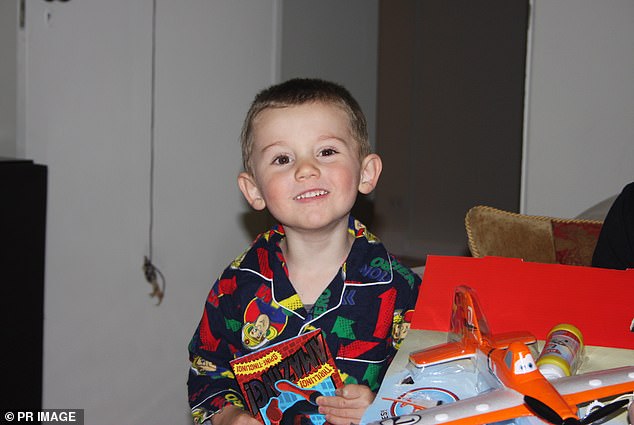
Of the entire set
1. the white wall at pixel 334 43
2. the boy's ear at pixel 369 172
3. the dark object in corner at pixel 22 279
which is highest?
the white wall at pixel 334 43

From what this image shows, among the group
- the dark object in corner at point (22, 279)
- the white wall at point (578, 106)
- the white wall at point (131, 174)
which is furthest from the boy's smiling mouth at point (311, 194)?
the white wall at point (578, 106)

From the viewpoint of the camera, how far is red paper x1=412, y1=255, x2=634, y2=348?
830 millimetres

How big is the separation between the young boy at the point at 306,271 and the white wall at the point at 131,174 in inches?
39.3

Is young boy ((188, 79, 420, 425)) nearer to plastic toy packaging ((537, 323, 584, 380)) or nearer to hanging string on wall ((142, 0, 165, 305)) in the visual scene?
plastic toy packaging ((537, 323, 584, 380))

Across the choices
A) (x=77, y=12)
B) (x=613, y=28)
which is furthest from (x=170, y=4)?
(x=613, y=28)

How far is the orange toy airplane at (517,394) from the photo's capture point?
585 mm

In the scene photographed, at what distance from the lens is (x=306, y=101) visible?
3.70 feet

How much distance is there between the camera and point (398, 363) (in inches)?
29.7

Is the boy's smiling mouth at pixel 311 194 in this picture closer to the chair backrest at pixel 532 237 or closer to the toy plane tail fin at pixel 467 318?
the toy plane tail fin at pixel 467 318

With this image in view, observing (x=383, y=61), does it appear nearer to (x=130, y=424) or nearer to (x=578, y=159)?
(x=578, y=159)

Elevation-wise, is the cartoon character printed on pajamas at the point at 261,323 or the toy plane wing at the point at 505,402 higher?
the toy plane wing at the point at 505,402

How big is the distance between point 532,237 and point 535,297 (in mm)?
644

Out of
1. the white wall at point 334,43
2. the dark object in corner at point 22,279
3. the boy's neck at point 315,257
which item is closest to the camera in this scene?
the boy's neck at point 315,257

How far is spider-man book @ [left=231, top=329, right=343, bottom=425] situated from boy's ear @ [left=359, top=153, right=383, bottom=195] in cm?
37
